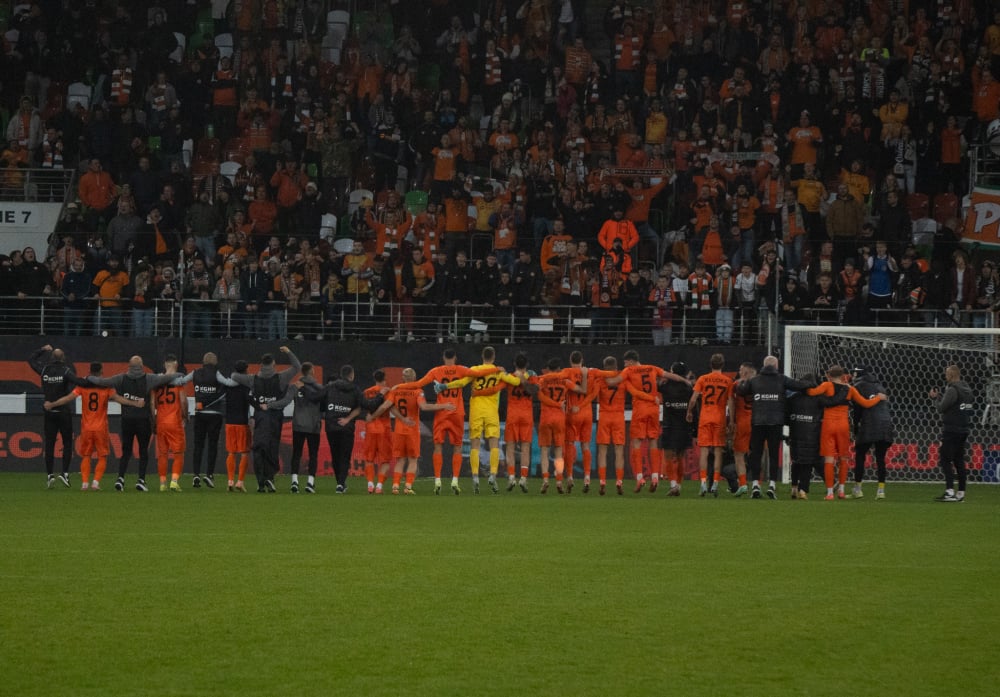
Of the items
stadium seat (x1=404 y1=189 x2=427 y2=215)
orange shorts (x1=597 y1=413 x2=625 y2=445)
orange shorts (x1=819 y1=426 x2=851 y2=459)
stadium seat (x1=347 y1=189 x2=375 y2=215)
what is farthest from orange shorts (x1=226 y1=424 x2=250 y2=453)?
stadium seat (x1=404 y1=189 x2=427 y2=215)

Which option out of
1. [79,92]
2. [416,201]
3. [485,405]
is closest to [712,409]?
[485,405]

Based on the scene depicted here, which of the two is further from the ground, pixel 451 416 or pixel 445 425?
pixel 451 416

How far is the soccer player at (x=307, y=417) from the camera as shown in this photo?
21.6 meters

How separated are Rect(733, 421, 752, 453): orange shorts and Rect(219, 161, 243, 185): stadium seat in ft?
45.1

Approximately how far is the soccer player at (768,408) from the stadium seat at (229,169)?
14110 millimetres

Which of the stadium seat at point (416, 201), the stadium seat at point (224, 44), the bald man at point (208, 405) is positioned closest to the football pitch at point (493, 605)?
the bald man at point (208, 405)

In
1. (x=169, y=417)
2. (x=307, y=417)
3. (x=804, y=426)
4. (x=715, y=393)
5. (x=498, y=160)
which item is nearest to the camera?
(x=804, y=426)

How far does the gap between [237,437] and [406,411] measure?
107 inches

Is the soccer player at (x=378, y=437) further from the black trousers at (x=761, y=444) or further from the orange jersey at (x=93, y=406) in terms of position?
the black trousers at (x=761, y=444)

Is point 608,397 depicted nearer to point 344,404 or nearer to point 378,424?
point 378,424

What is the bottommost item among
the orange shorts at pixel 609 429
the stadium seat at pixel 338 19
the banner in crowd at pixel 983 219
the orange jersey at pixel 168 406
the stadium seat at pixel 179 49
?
the orange shorts at pixel 609 429

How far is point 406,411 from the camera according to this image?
21.1 m

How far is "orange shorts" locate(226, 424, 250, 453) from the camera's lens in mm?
21891

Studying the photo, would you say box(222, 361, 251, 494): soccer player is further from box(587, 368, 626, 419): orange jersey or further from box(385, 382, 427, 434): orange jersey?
box(587, 368, 626, 419): orange jersey
